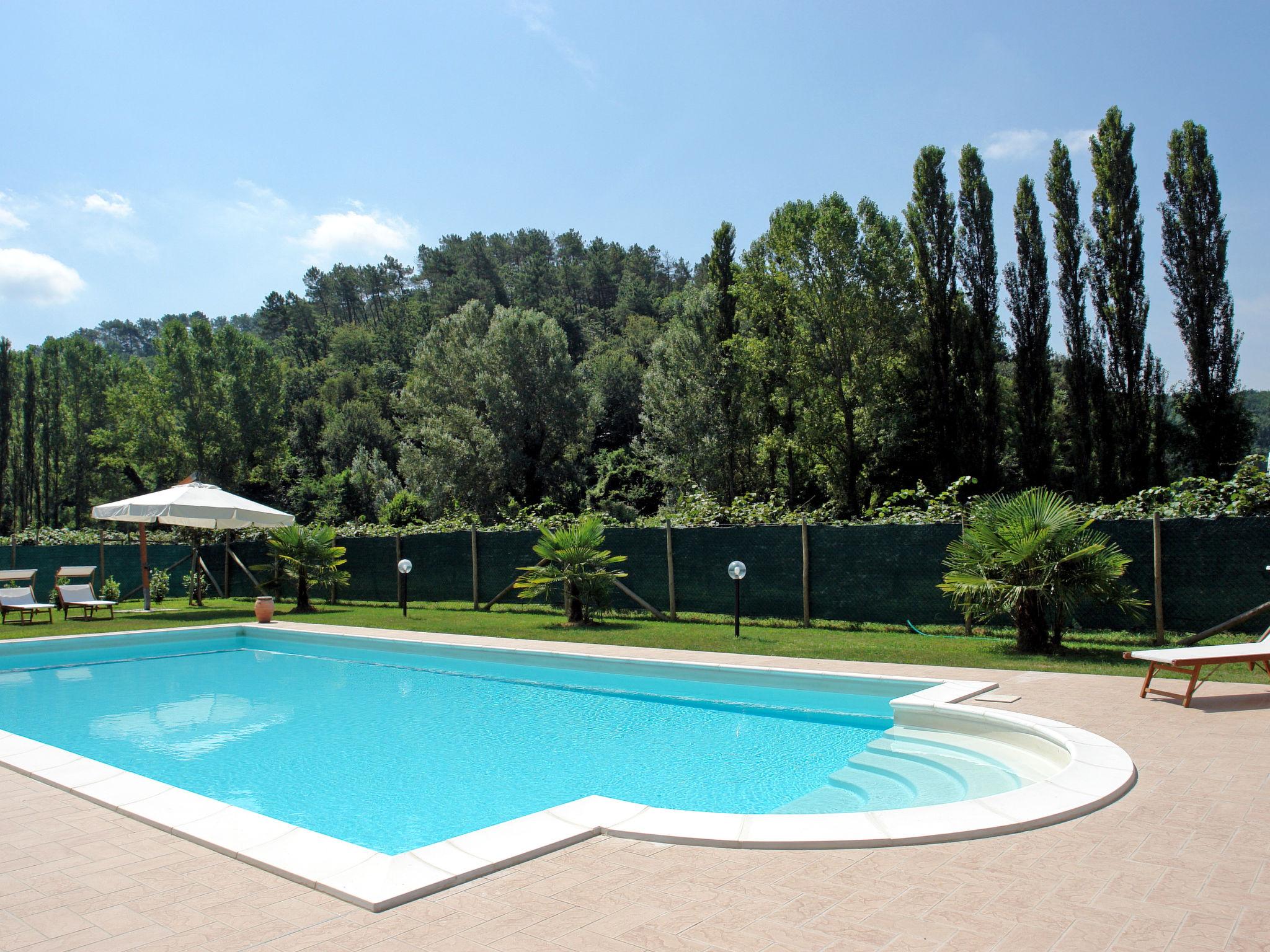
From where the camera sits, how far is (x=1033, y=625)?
9.37m

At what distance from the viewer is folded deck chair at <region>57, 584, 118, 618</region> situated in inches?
629

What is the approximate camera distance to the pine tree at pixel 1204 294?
938 inches

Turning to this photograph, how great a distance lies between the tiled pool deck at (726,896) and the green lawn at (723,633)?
475cm

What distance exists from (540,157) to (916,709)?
13.3 m

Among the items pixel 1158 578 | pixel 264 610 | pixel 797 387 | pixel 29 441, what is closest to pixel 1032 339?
pixel 797 387

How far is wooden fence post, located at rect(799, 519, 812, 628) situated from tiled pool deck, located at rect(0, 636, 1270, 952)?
822cm

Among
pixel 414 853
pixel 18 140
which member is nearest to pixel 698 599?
pixel 414 853

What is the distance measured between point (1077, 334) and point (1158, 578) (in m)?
18.4

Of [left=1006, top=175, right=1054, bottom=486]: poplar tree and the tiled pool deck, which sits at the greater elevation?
[left=1006, top=175, right=1054, bottom=486]: poplar tree

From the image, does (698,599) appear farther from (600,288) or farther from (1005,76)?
(600,288)

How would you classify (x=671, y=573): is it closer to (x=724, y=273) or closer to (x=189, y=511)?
(x=189, y=511)

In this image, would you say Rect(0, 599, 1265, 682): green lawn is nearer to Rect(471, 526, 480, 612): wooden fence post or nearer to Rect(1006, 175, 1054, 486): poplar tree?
Rect(471, 526, 480, 612): wooden fence post

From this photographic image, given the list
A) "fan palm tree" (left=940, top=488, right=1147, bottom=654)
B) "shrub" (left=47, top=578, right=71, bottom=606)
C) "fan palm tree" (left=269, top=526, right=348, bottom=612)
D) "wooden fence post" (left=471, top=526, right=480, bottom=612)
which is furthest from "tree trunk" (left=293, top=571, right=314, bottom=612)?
"fan palm tree" (left=940, top=488, right=1147, bottom=654)

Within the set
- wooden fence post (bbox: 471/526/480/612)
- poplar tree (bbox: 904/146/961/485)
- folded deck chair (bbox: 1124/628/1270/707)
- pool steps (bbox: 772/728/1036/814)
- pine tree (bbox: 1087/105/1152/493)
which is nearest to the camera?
pool steps (bbox: 772/728/1036/814)
